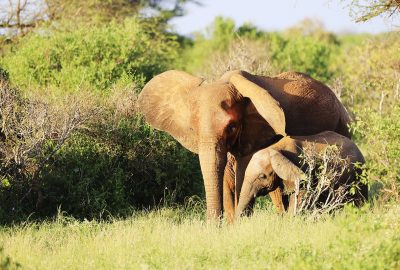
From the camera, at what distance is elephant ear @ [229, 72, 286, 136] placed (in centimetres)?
1009

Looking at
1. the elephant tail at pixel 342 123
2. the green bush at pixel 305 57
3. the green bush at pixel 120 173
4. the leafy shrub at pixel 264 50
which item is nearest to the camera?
the green bush at pixel 120 173

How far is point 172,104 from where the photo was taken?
36.8ft

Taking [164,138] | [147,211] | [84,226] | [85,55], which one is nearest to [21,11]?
[85,55]

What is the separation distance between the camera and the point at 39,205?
38.1 feet

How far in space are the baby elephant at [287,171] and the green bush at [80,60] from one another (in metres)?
4.75

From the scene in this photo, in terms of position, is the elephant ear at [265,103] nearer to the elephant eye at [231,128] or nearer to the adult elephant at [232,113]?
the adult elephant at [232,113]

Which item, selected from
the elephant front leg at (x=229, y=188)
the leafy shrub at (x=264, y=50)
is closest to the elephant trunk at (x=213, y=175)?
the elephant front leg at (x=229, y=188)

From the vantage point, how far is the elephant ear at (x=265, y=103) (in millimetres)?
10094

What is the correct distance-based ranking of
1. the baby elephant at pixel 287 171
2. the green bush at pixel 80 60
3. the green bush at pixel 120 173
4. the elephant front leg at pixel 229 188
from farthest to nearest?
the green bush at pixel 80 60 → the green bush at pixel 120 173 → the elephant front leg at pixel 229 188 → the baby elephant at pixel 287 171

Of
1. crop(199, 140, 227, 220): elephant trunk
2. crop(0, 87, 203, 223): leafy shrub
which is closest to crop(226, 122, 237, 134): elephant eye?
crop(199, 140, 227, 220): elephant trunk

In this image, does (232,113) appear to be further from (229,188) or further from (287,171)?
(229,188)

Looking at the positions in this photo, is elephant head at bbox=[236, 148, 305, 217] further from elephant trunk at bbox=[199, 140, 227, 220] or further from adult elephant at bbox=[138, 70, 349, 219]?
elephant trunk at bbox=[199, 140, 227, 220]

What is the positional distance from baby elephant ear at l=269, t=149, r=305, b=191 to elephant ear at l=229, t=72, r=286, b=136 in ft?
0.92

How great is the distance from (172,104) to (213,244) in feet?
9.85
